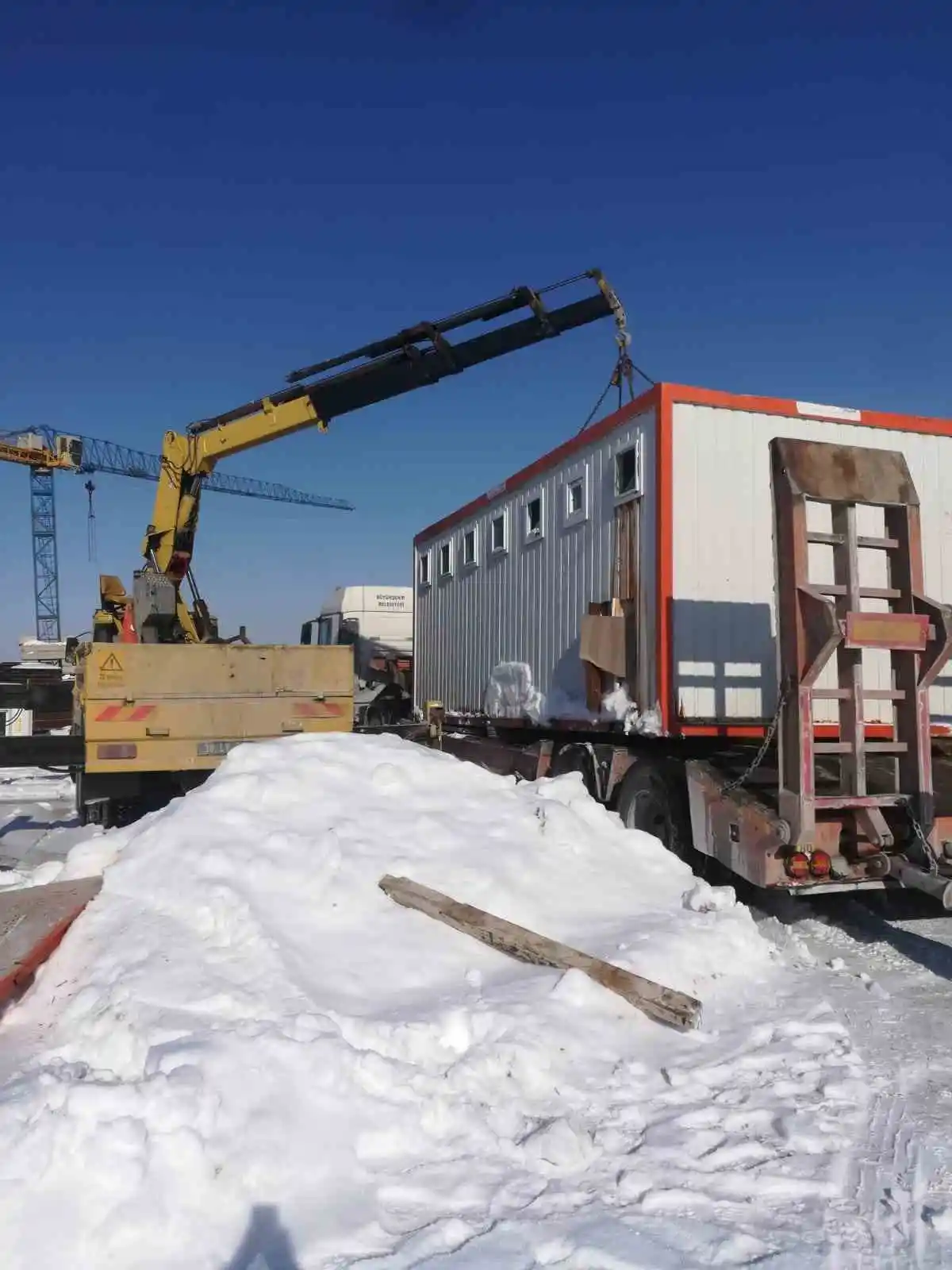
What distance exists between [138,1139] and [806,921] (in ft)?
17.9

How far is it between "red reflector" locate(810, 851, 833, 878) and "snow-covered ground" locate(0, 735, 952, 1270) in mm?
528

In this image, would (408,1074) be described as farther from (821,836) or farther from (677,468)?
(677,468)

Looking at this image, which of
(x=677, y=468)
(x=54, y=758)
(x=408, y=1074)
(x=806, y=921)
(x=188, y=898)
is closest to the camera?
(x=408, y=1074)

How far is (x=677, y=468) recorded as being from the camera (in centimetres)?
805

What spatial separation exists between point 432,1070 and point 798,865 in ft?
10.4

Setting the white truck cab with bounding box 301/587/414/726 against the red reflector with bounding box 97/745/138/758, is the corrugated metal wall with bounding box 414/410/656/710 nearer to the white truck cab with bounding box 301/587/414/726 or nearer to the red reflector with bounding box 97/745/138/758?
the white truck cab with bounding box 301/587/414/726

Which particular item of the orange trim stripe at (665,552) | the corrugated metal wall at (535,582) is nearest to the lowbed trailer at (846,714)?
the orange trim stripe at (665,552)

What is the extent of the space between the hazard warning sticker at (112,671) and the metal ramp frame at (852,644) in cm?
635

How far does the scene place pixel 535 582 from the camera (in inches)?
433

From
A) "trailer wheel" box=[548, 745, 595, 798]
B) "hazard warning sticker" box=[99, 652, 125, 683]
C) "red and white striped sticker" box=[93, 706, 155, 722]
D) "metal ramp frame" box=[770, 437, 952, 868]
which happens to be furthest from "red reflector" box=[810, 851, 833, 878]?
"hazard warning sticker" box=[99, 652, 125, 683]

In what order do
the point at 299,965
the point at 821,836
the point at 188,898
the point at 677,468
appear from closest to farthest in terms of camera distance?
the point at 299,965 → the point at 188,898 → the point at 821,836 → the point at 677,468

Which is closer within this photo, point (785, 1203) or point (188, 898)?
point (785, 1203)

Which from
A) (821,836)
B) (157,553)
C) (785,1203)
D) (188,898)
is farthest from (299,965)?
(157,553)

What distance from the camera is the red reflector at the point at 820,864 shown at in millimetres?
6270
